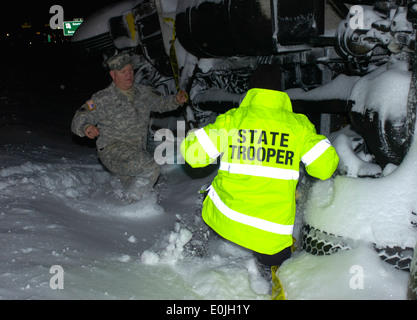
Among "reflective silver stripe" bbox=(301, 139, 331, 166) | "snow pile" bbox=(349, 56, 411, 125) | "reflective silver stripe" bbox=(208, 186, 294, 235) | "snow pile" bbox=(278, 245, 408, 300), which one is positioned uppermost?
"snow pile" bbox=(349, 56, 411, 125)

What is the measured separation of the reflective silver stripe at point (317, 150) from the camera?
83.4 inches

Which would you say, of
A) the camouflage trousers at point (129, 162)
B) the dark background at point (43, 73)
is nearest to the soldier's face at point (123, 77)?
the camouflage trousers at point (129, 162)

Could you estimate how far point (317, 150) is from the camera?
2131 millimetres

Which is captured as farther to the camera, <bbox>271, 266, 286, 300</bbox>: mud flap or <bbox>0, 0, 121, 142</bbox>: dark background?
<bbox>0, 0, 121, 142</bbox>: dark background

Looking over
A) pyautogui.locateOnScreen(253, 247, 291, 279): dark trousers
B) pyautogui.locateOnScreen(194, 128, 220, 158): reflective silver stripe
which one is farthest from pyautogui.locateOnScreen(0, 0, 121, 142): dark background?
pyautogui.locateOnScreen(253, 247, 291, 279): dark trousers

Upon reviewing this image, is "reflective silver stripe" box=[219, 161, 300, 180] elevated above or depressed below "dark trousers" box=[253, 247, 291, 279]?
above

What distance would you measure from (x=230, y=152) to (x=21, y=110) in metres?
7.04

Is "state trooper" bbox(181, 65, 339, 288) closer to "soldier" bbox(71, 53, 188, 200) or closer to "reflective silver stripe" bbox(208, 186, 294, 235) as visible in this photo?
"reflective silver stripe" bbox(208, 186, 294, 235)

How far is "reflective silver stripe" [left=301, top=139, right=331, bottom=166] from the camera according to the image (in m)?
2.12

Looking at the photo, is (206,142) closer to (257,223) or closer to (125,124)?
(257,223)

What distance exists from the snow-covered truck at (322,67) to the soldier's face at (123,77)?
0.84 metres

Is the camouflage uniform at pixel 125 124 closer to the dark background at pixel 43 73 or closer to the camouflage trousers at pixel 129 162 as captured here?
the camouflage trousers at pixel 129 162

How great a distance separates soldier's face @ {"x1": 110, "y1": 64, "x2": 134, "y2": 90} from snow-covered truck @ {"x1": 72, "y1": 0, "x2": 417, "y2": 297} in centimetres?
84

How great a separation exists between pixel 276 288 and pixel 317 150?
2.64ft
